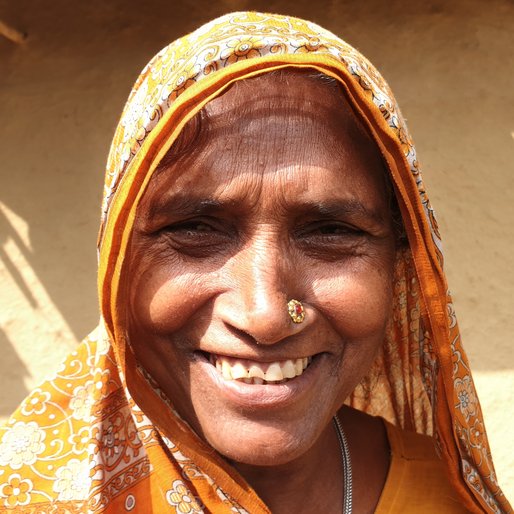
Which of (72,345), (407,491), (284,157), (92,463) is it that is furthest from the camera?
(72,345)

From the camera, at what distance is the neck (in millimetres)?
1734

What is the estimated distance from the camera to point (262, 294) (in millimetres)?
1392

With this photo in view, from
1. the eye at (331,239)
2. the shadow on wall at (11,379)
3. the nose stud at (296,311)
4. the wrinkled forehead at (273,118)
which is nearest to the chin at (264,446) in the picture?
the nose stud at (296,311)

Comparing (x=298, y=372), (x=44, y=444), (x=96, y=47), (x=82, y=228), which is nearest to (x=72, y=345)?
(x=82, y=228)

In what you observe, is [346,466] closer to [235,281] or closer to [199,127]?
[235,281]

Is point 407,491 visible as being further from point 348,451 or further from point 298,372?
point 298,372

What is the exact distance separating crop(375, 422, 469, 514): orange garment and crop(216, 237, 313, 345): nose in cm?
58

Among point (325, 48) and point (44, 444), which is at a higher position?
point (325, 48)

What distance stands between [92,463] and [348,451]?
1.99ft

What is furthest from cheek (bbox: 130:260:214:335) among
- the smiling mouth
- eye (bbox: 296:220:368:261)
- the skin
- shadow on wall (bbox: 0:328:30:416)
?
shadow on wall (bbox: 0:328:30:416)

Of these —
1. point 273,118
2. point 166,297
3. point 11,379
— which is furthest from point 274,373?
point 11,379

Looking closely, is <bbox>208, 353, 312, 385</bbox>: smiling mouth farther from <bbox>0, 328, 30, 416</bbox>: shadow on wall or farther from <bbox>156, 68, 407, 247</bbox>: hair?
<bbox>0, 328, 30, 416</bbox>: shadow on wall

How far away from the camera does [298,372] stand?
150 cm

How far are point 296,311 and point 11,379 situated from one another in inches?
131
